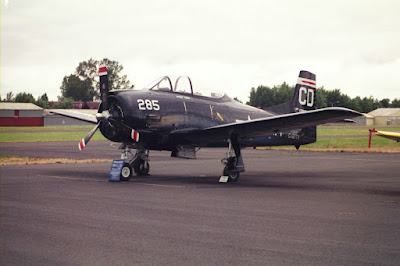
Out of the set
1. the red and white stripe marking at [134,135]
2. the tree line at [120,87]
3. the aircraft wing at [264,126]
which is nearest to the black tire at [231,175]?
the aircraft wing at [264,126]

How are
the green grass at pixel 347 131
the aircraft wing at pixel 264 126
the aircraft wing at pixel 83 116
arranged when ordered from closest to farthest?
the aircraft wing at pixel 264 126 < the aircraft wing at pixel 83 116 < the green grass at pixel 347 131

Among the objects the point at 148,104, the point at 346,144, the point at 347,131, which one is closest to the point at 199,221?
the point at 148,104

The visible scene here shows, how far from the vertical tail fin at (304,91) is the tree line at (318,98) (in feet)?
279

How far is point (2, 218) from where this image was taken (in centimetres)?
833

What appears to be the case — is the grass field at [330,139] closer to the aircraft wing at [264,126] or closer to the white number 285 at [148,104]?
the aircraft wing at [264,126]

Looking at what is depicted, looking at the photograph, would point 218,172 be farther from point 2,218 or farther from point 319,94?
point 319,94

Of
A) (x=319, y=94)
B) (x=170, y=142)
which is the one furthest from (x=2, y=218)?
(x=319, y=94)

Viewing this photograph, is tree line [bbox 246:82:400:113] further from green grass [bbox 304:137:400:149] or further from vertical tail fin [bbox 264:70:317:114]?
vertical tail fin [bbox 264:70:317:114]

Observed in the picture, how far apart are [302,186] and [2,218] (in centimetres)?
805

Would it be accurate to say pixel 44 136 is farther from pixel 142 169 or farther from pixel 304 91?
pixel 304 91

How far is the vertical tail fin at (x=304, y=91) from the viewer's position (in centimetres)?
1912

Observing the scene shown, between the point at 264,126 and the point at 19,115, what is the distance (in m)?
99.2

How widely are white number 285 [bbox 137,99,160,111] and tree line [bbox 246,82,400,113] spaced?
9019 centimetres

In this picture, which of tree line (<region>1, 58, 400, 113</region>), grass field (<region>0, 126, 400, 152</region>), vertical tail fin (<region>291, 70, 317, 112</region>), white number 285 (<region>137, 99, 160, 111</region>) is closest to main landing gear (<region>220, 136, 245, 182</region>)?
white number 285 (<region>137, 99, 160, 111</region>)
